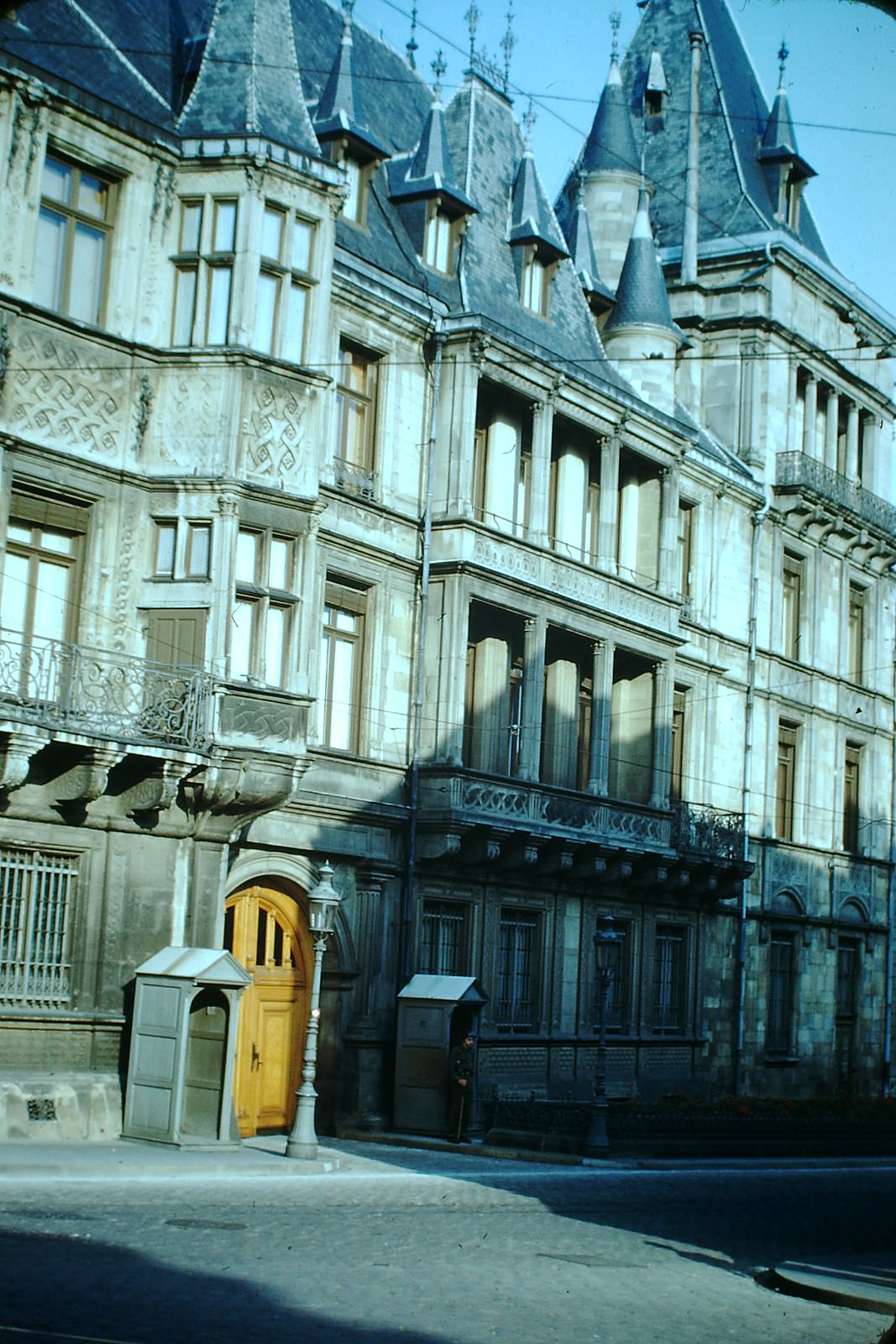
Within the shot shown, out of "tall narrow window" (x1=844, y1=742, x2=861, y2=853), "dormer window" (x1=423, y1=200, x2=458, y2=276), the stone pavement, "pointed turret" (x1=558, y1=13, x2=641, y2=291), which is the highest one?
"pointed turret" (x1=558, y1=13, x2=641, y2=291)

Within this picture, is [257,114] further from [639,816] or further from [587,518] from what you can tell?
[639,816]

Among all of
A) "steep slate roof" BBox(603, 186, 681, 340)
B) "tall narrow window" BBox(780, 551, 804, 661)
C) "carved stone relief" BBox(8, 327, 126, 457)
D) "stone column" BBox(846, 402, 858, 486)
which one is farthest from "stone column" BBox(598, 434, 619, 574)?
"stone column" BBox(846, 402, 858, 486)

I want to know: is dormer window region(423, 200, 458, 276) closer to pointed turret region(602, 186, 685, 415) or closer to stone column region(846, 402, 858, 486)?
pointed turret region(602, 186, 685, 415)

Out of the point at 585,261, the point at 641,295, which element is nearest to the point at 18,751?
the point at 641,295

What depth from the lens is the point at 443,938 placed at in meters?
29.5

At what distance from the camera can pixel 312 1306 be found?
1194cm

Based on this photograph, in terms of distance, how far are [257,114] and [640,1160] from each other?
15951 mm

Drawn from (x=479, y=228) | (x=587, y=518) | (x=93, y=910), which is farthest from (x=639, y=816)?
(x=93, y=910)

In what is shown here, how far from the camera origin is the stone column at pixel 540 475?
30.2 metres

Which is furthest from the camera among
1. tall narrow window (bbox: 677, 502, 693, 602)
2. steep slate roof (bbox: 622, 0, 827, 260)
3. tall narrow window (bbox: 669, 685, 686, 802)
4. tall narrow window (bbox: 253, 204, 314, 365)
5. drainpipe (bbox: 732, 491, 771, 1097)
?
steep slate roof (bbox: 622, 0, 827, 260)

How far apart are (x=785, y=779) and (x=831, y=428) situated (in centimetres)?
861

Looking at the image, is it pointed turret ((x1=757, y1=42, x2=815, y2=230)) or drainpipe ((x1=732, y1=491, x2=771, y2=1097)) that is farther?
pointed turret ((x1=757, y1=42, x2=815, y2=230))

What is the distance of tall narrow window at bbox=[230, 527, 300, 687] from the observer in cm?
2362

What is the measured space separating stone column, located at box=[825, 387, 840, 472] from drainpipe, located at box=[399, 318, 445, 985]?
1620cm
